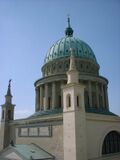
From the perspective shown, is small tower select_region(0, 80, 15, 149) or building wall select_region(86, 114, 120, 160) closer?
building wall select_region(86, 114, 120, 160)

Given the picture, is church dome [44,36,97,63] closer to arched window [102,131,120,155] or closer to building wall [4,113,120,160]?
building wall [4,113,120,160]

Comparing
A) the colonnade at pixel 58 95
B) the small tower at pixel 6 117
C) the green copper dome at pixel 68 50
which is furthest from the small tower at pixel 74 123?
the green copper dome at pixel 68 50

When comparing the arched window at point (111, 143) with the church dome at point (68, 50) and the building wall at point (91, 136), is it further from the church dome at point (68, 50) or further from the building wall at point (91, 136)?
the church dome at point (68, 50)

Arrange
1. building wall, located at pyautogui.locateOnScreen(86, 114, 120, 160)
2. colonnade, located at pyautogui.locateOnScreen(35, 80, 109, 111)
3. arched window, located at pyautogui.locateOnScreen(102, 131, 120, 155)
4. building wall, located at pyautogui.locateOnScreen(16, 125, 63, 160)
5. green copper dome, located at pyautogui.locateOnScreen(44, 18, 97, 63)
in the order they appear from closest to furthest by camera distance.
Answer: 1. building wall, located at pyautogui.locateOnScreen(86, 114, 120, 160)
2. building wall, located at pyautogui.locateOnScreen(16, 125, 63, 160)
3. arched window, located at pyautogui.locateOnScreen(102, 131, 120, 155)
4. colonnade, located at pyautogui.locateOnScreen(35, 80, 109, 111)
5. green copper dome, located at pyautogui.locateOnScreen(44, 18, 97, 63)

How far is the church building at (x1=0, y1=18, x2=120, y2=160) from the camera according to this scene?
22312 mm

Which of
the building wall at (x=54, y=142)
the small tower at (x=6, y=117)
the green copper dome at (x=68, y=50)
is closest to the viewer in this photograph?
the building wall at (x=54, y=142)

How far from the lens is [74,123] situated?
21.7m

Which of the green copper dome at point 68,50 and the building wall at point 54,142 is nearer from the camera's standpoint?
the building wall at point 54,142

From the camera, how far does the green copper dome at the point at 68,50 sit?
3881cm

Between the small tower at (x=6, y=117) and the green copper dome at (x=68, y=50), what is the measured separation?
400 inches

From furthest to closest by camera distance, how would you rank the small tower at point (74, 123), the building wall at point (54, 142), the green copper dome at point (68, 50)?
the green copper dome at point (68, 50) < the building wall at point (54, 142) < the small tower at point (74, 123)

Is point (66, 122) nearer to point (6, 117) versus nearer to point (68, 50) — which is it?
point (6, 117)

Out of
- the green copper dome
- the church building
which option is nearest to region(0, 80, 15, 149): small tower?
the church building

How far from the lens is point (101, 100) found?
3638cm
